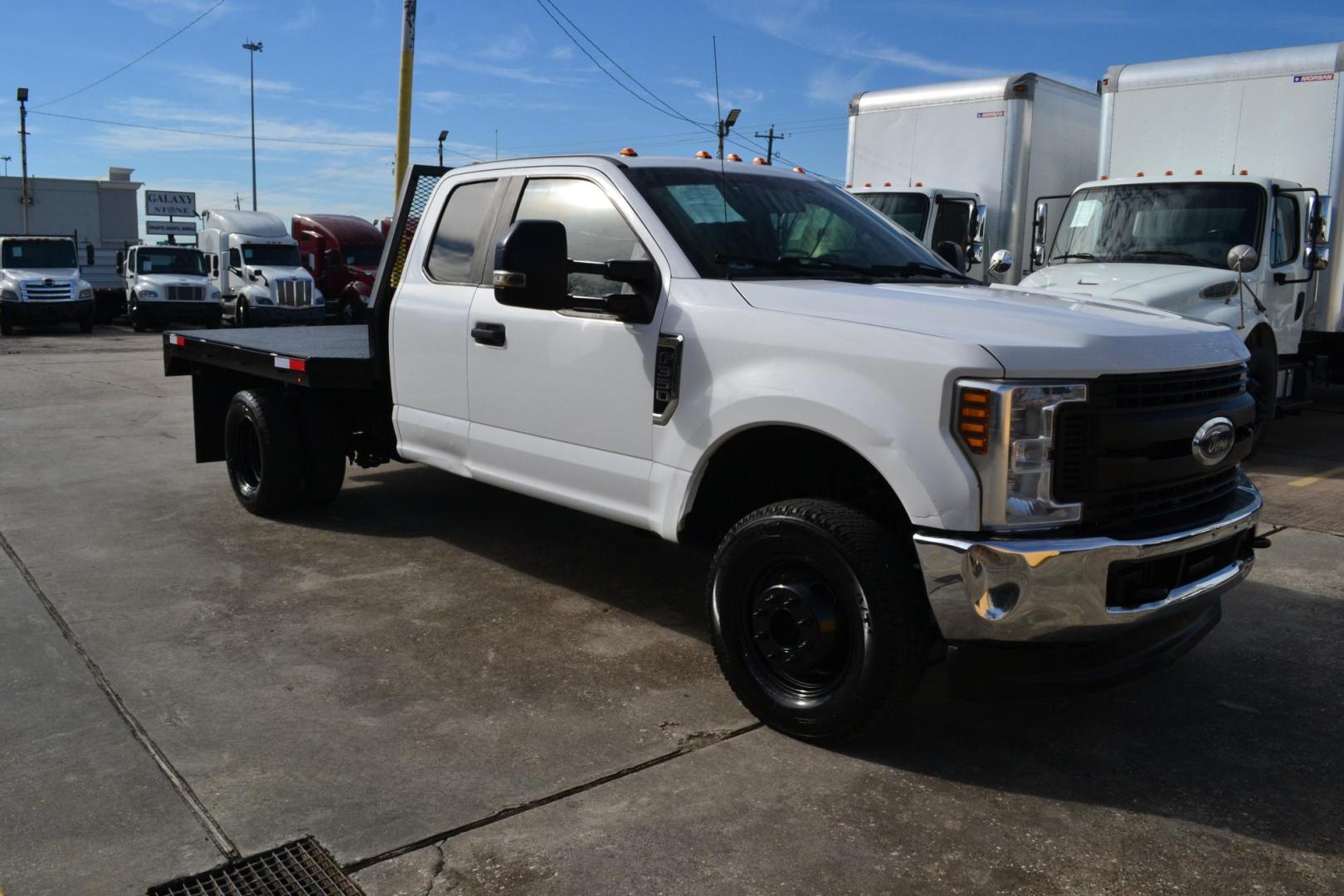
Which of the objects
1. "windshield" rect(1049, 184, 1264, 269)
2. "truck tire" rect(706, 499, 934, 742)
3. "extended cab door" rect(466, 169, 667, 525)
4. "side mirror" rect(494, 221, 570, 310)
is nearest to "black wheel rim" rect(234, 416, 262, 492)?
"extended cab door" rect(466, 169, 667, 525)

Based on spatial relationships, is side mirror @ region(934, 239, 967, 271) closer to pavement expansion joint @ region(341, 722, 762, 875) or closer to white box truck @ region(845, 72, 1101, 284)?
pavement expansion joint @ region(341, 722, 762, 875)

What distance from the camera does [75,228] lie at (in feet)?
167

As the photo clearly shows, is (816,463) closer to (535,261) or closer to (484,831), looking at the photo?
(535,261)

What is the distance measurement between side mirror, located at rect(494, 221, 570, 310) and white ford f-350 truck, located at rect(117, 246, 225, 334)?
23.6m

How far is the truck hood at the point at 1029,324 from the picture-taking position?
10.7 ft

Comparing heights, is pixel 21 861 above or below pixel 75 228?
below

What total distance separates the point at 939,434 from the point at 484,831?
1685 millimetres

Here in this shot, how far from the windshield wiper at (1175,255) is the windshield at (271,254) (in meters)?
21.4

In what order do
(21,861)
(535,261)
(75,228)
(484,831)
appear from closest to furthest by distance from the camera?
(21,861) → (484,831) → (535,261) → (75,228)

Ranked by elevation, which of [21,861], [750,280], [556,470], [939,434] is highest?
[750,280]

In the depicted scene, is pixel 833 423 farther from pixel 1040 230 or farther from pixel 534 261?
pixel 1040 230

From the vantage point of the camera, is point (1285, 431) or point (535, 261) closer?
point (535, 261)

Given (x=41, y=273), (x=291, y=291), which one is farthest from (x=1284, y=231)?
A: (x=41, y=273)

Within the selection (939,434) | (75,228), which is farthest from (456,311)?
(75,228)
